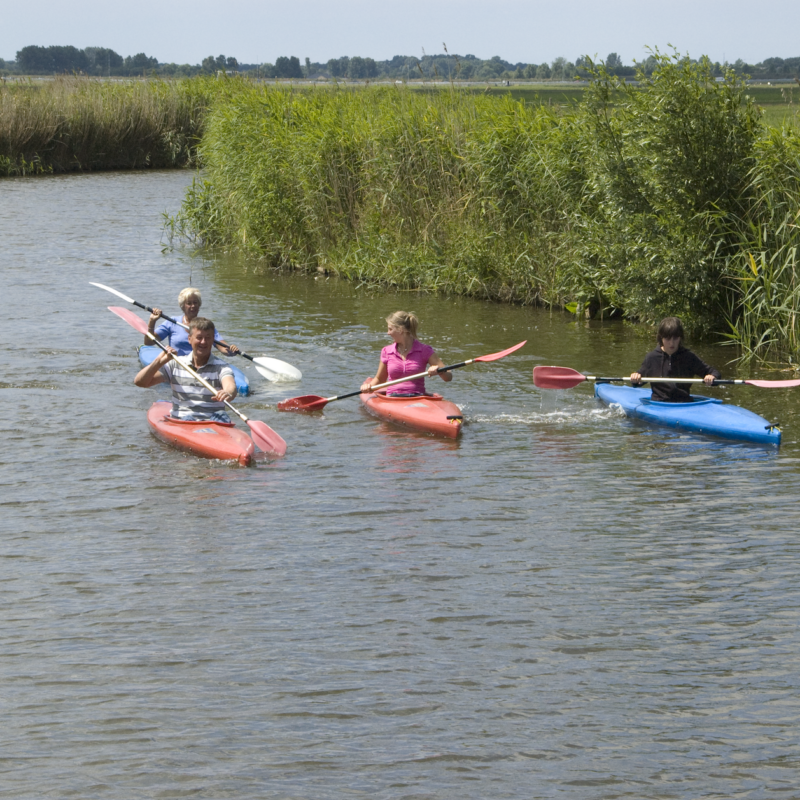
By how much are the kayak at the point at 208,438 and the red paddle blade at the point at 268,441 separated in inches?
2.3

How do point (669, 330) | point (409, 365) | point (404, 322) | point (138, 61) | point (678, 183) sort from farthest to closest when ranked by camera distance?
1. point (138, 61)
2. point (678, 183)
3. point (409, 365)
4. point (404, 322)
5. point (669, 330)

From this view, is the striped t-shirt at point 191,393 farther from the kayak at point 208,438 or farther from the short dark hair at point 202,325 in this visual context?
the short dark hair at point 202,325

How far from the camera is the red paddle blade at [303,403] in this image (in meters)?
9.10

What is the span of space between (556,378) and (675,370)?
1.00 m

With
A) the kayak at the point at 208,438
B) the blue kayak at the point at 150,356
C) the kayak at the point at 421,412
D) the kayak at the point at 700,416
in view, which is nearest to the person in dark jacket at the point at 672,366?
the kayak at the point at 700,416

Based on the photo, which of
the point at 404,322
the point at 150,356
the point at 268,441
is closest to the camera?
the point at 268,441

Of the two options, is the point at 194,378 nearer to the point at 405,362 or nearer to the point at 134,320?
the point at 405,362

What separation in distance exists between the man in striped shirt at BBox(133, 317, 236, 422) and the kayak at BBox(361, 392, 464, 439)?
1.30 metres

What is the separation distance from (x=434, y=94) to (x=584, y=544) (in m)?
10.4

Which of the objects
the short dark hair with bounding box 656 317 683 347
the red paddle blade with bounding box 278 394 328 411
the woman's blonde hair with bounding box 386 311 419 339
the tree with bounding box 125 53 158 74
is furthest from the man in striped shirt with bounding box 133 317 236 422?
the tree with bounding box 125 53 158 74

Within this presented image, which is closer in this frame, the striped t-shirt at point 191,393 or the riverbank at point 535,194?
the striped t-shirt at point 191,393

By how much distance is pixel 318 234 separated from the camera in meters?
15.9

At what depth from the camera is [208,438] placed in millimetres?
7836

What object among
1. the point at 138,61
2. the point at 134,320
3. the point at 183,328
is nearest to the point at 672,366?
the point at 183,328
